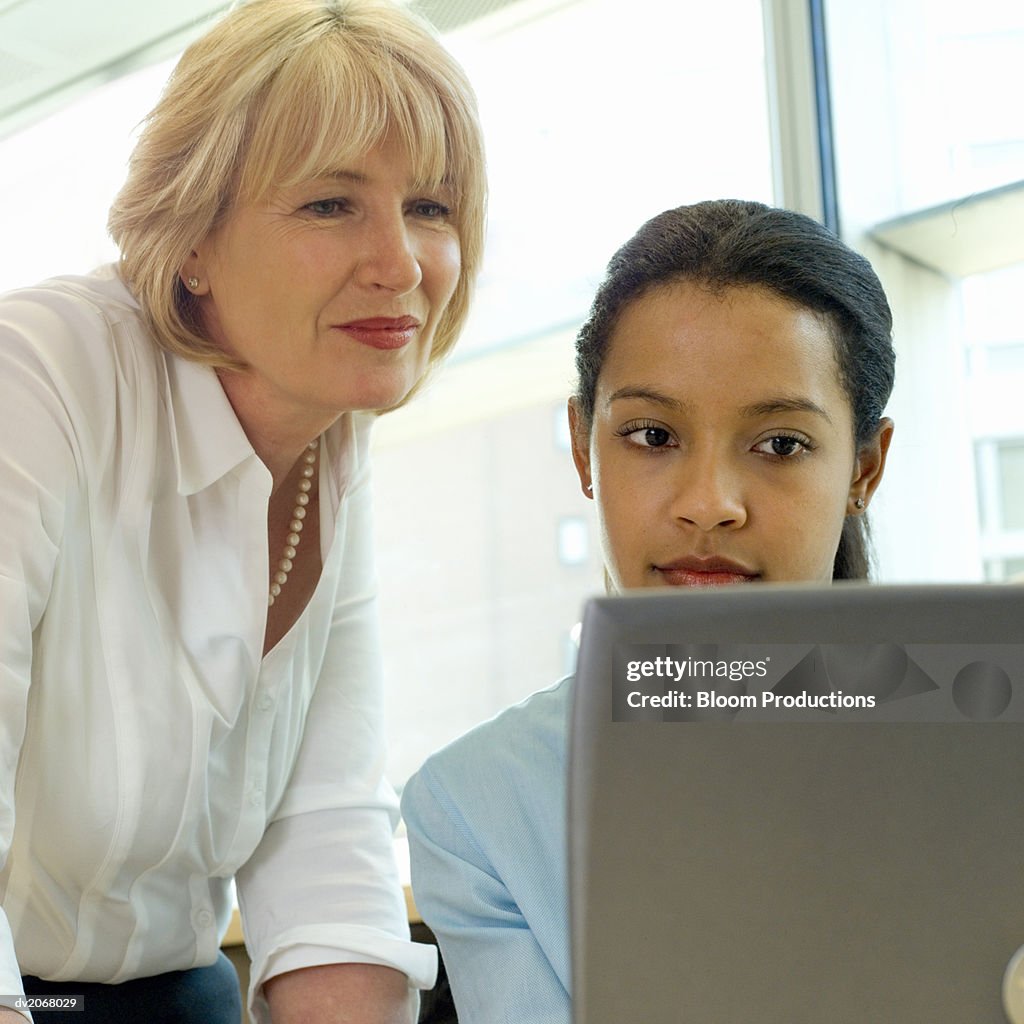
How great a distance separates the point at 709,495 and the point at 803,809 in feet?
1.72

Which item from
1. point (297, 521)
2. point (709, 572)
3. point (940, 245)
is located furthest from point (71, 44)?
point (709, 572)

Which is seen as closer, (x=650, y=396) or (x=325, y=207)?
(x=650, y=396)

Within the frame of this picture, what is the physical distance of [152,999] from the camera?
4.05 ft

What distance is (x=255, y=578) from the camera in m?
1.25

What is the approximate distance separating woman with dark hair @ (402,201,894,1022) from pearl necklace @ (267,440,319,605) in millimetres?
331

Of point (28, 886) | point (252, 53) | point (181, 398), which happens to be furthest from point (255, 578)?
point (252, 53)

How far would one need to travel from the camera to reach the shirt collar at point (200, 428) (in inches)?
47.8

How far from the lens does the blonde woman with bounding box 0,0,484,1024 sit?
1.15 metres

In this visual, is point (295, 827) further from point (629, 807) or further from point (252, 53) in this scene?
point (629, 807)

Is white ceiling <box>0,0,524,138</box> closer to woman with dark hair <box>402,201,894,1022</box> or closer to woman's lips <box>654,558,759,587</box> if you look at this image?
woman with dark hair <box>402,201,894,1022</box>

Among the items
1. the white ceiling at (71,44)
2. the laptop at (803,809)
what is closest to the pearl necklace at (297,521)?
the laptop at (803,809)

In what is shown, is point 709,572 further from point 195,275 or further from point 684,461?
point 195,275

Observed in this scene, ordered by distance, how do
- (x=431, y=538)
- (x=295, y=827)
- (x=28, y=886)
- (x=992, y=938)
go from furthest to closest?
(x=431, y=538), (x=295, y=827), (x=28, y=886), (x=992, y=938)

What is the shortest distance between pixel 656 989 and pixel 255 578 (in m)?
0.85
